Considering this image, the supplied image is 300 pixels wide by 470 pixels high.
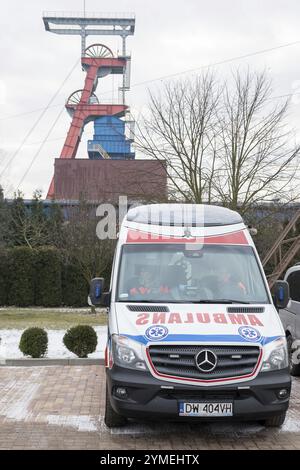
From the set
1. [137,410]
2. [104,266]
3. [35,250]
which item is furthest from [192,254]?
[35,250]

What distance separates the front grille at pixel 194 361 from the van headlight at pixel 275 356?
144 mm

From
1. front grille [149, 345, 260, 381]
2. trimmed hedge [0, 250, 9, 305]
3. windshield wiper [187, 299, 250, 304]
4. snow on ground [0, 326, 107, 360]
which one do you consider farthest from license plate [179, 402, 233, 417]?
trimmed hedge [0, 250, 9, 305]

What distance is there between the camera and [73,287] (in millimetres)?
29859

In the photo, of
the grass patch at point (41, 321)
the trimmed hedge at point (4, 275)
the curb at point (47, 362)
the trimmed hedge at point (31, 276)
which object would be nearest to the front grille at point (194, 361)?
the curb at point (47, 362)

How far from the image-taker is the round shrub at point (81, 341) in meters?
11.9

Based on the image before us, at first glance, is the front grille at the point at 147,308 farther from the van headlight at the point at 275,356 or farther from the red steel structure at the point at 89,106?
the red steel structure at the point at 89,106

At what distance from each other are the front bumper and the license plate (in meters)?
0.04

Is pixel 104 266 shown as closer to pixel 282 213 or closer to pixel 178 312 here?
pixel 282 213

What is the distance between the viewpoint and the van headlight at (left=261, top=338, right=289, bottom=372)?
6.11m

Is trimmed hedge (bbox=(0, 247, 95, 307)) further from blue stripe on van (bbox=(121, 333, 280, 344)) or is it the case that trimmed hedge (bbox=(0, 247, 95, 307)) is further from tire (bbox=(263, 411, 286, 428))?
blue stripe on van (bbox=(121, 333, 280, 344))

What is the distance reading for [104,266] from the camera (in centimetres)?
2689

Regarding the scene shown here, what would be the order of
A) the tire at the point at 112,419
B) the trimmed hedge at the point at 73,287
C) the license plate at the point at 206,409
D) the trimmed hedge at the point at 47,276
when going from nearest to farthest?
1. the license plate at the point at 206,409
2. the tire at the point at 112,419
3. the trimmed hedge at the point at 47,276
4. the trimmed hedge at the point at 73,287
